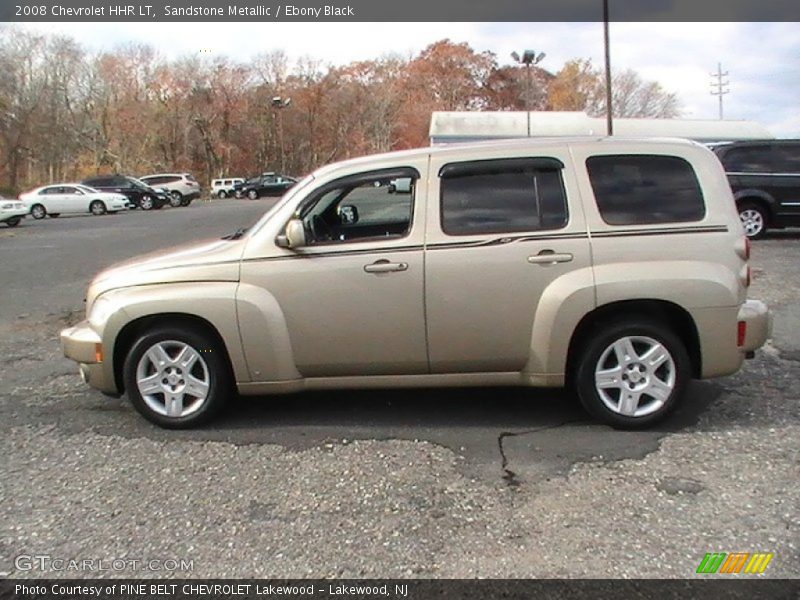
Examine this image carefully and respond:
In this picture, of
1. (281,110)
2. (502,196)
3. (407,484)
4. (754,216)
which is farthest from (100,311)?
(281,110)

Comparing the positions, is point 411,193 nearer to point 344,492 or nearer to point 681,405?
point 344,492

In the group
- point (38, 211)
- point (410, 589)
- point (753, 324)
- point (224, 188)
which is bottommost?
point (410, 589)

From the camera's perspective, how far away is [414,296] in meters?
3.83

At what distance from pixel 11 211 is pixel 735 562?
81.1 ft

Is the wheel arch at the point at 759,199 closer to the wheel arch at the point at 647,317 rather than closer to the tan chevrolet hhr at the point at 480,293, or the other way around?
the tan chevrolet hhr at the point at 480,293

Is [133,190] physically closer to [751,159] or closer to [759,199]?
[751,159]

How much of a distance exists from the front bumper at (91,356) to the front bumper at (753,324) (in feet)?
13.7

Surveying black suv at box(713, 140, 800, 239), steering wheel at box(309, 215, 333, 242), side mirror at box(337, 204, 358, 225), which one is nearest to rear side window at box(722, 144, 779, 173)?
black suv at box(713, 140, 800, 239)

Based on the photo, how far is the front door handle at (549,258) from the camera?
3775 millimetres

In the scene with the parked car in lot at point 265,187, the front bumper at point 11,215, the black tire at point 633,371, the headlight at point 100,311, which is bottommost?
the black tire at point 633,371

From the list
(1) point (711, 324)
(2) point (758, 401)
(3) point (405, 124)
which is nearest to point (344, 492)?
(1) point (711, 324)

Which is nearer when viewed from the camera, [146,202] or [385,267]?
[385,267]

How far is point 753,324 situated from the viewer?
385 centimetres

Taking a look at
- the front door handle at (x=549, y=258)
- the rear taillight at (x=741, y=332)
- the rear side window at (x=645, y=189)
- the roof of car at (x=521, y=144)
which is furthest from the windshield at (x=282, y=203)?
the rear taillight at (x=741, y=332)
